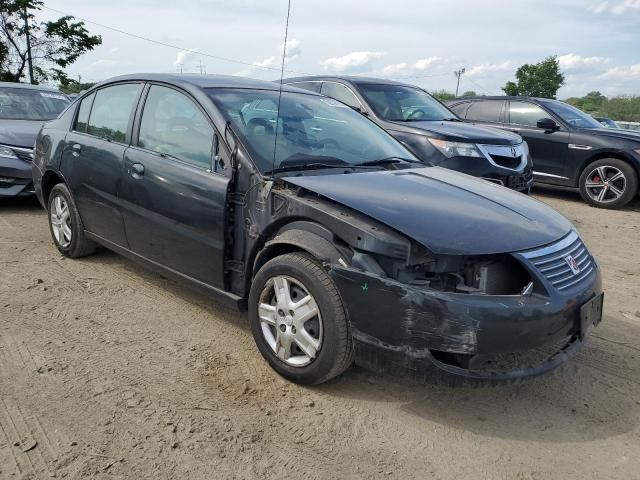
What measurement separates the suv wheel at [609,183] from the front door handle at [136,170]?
6914mm

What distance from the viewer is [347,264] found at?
2.73 m

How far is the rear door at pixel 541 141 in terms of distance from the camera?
859cm

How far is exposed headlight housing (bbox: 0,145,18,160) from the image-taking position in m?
6.74

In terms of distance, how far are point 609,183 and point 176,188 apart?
6.94 meters

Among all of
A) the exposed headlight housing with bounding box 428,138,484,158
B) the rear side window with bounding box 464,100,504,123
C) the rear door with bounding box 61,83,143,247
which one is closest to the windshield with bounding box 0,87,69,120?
the rear door with bounding box 61,83,143,247

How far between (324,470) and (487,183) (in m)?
2.26

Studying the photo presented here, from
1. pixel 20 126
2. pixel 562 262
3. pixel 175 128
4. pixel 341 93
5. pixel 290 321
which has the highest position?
pixel 341 93

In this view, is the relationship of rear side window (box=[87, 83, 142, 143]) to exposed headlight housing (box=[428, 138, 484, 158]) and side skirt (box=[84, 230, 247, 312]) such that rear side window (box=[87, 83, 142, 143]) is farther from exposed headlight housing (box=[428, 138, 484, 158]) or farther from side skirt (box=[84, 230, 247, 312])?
exposed headlight housing (box=[428, 138, 484, 158])

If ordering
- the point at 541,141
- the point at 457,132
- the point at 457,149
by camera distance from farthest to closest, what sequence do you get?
the point at 541,141 < the point at 457,132 < the point at 457,149

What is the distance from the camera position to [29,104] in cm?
800

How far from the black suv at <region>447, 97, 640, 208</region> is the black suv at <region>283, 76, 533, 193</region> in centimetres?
189

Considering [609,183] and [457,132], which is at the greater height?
[457,132]

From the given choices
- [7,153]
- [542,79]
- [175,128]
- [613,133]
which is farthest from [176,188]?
[542,79]

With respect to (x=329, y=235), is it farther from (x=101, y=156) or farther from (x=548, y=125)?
(x=548, y=125)
